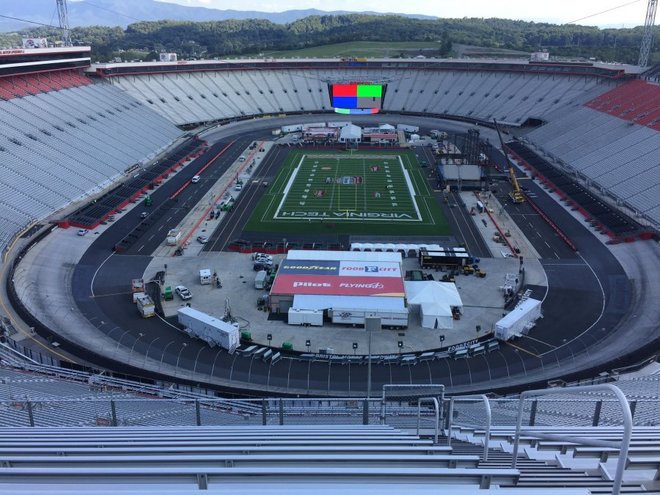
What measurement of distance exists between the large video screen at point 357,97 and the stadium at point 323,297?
14.4 metres

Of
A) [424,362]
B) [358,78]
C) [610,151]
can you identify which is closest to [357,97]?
[358,78]

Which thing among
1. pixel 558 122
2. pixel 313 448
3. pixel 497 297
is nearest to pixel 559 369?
pixel 497 297

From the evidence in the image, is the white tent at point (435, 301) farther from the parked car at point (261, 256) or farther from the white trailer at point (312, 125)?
the white trailer at point (312, 125)

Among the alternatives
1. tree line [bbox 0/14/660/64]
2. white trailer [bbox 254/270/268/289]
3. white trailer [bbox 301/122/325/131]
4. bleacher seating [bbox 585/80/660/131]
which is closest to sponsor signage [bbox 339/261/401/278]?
white trailer [bbox 254/270/268/289]

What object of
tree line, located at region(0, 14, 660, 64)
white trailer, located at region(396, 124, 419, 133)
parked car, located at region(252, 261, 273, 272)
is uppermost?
tree line, located at region(0, 14, 660, 64)

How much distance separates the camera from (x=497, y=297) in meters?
30.7

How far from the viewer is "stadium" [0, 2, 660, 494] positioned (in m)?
7.47

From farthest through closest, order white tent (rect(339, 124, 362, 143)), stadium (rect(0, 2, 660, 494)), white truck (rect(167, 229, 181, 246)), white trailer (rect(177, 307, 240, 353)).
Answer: white tent (rect(339, 124, 362, 143))
white truck (rect(167, 229, 181, 246))
white trailer (rect(177, 307, 240, 353))
stadium (rect(0, 2, 660, 494))

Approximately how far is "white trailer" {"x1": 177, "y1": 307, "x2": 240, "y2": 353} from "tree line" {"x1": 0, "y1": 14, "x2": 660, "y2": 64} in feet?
362

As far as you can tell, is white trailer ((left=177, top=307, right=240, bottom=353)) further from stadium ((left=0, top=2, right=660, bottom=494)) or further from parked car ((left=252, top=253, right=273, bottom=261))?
parked car ((left=252, top=253, right=273, bottom=261))

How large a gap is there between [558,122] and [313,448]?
67436mm

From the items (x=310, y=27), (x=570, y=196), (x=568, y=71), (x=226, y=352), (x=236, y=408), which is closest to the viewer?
(x=236, y=408)

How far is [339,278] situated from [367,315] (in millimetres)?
3673

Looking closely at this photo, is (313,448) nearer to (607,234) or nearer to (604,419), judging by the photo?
(604,419)
